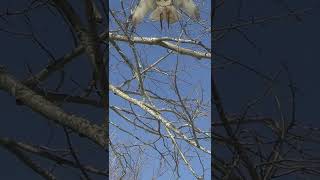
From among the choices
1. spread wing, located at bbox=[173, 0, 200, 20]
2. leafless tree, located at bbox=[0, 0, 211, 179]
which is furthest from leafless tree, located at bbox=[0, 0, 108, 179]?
spread wing, located at bbox=[173, 0, 200, 20]

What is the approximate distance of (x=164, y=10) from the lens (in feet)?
3.45

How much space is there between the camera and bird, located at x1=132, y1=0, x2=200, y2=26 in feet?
3.42

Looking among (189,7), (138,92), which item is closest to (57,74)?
(138,92)

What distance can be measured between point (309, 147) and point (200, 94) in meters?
0.26

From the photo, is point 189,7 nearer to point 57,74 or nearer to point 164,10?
point 164,10

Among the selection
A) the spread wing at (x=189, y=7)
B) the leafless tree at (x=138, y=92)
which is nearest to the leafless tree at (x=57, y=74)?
the leafless tree at (x=138, y=92)

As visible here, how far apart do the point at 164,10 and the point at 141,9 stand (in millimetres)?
54

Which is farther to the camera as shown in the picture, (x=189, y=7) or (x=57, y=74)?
(x=57, y=74)

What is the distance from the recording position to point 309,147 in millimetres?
1123

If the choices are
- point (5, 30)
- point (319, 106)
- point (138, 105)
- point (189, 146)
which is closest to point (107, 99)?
point (138, 105)

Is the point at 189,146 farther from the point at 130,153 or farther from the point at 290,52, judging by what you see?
the point at 290,52

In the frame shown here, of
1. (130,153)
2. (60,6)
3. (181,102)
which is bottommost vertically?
(130,153)

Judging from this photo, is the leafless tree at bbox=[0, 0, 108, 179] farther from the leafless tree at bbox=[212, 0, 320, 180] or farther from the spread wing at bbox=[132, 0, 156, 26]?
the leafless tree at bbox=[212, 0, 320, 180]

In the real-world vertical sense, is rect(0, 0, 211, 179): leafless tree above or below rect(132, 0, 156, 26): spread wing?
below
